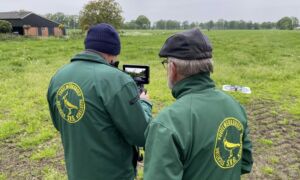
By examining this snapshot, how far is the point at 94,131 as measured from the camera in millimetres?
2848

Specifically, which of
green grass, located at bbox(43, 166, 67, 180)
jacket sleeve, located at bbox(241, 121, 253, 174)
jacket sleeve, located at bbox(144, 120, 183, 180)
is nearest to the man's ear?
jacket sleeve, located at bbox(144, 120, 183, 180)

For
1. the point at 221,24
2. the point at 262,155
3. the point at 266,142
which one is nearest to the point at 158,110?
the point at 266,142

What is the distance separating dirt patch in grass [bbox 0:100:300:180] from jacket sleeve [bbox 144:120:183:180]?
12.8 feet

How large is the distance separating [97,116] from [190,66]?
38.0 inches

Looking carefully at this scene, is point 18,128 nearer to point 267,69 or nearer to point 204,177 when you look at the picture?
point 204,177

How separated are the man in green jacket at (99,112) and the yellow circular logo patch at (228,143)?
0.81 m

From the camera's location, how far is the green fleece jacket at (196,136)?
2.04 metres

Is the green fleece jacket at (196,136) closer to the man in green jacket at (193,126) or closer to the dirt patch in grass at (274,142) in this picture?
the man in green jacket at (193,126)

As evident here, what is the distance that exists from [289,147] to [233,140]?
5.01 metres

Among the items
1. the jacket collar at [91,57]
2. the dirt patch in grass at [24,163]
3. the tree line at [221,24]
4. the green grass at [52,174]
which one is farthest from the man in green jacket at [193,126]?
the tree line at [221,24]

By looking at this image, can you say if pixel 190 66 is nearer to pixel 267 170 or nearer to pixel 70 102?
pixel 70 102

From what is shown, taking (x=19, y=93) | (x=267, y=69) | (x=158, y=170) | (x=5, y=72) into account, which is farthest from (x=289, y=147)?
(x=5, y=72)

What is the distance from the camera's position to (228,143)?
2.29 meters

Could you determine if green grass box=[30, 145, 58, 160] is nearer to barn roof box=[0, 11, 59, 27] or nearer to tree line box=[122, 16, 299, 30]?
barn roof box=[0, 11, 59, 27]
